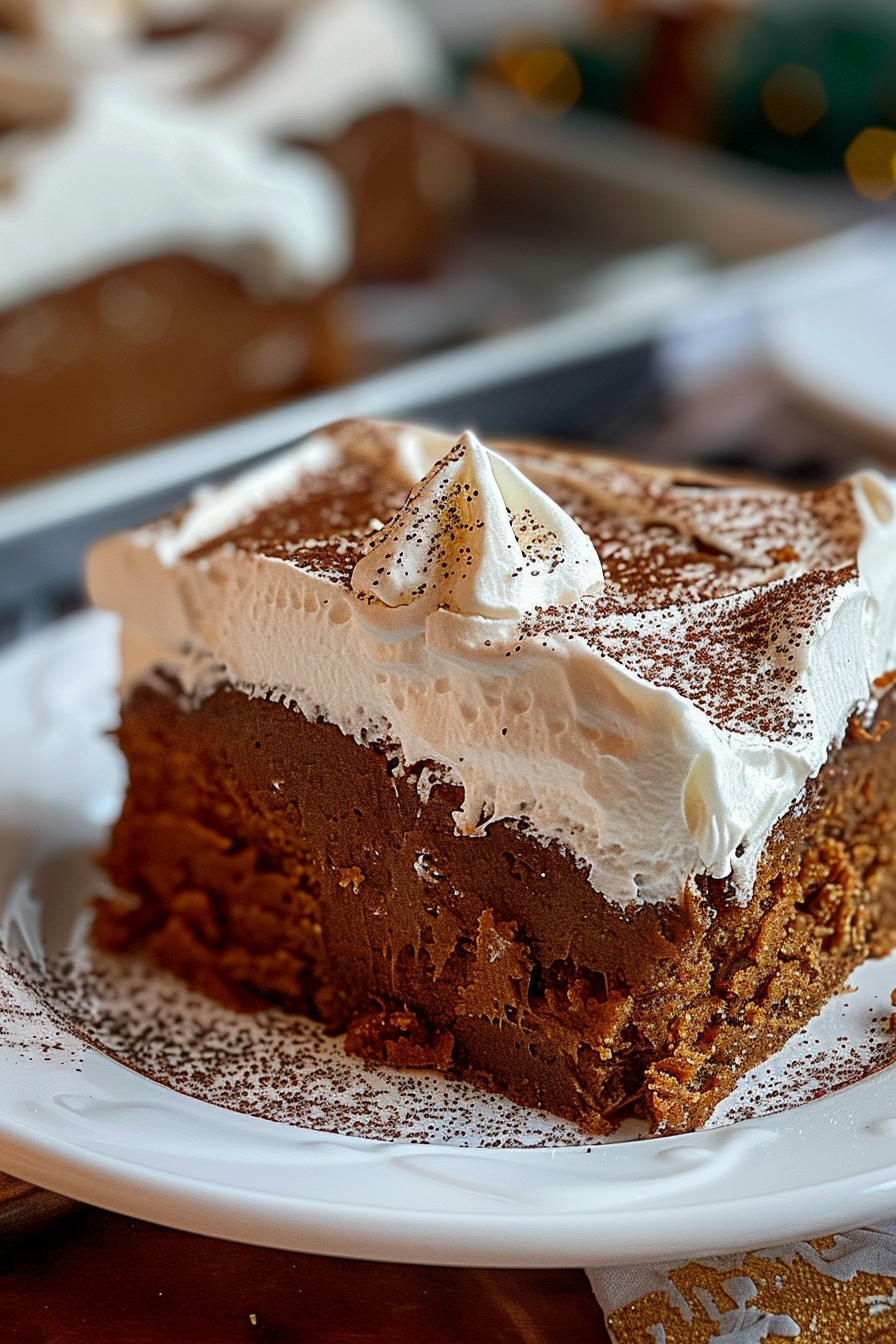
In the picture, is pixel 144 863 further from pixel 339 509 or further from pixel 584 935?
pixel 584 935

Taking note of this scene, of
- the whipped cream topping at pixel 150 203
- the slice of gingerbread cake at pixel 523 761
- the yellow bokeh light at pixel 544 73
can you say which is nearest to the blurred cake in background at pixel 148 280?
the whipped cream topping at pixel 150 203

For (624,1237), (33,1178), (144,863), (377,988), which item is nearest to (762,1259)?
(624,1237)

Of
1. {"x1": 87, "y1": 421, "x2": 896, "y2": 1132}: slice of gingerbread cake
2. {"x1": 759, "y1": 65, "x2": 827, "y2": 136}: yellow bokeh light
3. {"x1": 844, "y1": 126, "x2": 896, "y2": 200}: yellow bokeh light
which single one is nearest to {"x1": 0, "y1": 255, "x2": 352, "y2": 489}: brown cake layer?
{"x1": 87, "y1": 421, "x2": 896, "y2": 1132}: slice of gingerbread cake

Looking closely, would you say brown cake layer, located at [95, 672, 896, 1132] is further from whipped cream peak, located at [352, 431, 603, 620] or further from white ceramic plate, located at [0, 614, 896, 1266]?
whipped cream peak, located at [352, 431, 603, 620]

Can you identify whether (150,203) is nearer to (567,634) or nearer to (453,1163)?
(567,634)

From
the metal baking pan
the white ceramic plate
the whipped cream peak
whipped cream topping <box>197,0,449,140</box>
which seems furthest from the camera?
whipped cream topping <box>197,0,449,140</box>

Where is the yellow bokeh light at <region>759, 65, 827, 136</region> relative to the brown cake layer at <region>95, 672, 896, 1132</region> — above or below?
below

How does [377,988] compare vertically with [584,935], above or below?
below
